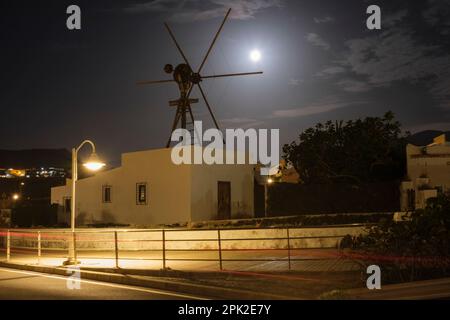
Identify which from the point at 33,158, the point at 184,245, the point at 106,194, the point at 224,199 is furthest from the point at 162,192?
the point at 33,158

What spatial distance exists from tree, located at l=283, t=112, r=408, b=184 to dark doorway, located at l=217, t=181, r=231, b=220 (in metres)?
6.79

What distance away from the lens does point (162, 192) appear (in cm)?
2598

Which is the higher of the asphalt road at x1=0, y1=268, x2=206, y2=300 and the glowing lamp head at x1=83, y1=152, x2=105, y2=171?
the glowing lamp head at x1=83, y1=152, x2=105, y2=171

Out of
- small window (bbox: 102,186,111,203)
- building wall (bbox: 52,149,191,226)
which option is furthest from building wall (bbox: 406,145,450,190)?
small window (bbox: 102,186,111,203)

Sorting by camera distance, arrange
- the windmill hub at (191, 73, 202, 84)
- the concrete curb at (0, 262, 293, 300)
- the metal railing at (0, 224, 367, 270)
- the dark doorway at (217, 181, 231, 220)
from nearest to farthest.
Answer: the concrete curb at (0, 262, 293, 300) → the metal railing at (0, 224, 367, 270) → the dark doorway at (217, 181, 231, 220) → the windmill hub at (191, 73, 202, 84)

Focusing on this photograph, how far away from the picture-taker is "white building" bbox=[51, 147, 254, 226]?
25.5m

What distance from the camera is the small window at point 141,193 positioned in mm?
26734

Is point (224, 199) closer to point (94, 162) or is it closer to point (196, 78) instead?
point (196, 78)

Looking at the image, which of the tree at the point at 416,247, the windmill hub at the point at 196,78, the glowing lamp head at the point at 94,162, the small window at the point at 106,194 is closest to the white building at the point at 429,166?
the windmill hub at the point at 196,78

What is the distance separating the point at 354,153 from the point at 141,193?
42.6 feet

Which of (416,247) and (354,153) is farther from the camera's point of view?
(354,153)

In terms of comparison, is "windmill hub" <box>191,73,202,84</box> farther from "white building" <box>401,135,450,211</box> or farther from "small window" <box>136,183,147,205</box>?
"white building" <box>401,135,450,211</box>

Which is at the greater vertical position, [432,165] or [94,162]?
[432,165]
